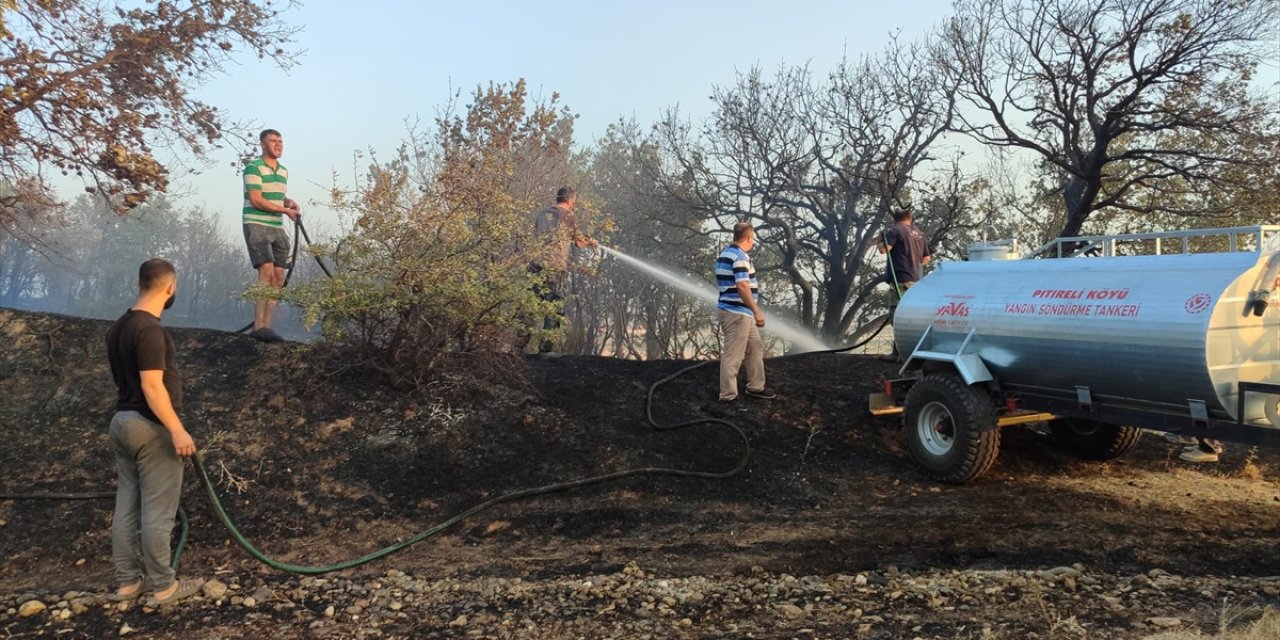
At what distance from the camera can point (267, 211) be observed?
7.60 metres

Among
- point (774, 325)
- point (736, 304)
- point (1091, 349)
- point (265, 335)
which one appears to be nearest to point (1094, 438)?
point (1091, 349)

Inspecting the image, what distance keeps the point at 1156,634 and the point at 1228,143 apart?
15565 millimetres

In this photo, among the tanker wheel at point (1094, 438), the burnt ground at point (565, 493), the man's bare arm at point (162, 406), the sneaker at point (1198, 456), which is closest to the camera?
the man's bare arm at point (162, 406)

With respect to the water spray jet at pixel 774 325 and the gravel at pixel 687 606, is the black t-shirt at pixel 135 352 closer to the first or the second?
the gravel at pixel 687 606

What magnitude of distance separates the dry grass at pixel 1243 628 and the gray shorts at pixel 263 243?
25.2ft

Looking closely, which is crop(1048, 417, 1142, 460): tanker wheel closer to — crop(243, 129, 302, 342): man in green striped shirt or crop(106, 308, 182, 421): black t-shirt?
crop(106, 308, 182, 421): black t-shirt

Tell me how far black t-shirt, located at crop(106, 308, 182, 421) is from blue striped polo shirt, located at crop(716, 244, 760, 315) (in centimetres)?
498

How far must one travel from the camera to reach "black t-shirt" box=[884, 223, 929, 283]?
8.92m

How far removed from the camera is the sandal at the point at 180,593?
162 inches

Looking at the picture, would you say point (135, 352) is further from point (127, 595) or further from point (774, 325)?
point (774, 325)

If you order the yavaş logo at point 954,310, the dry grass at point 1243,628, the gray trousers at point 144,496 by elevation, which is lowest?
the dry grass at point 1243,628

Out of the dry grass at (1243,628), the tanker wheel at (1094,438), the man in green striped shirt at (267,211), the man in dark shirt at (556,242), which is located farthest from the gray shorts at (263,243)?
the tanker wheel at (1094,438)

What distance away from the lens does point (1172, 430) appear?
17.6ft

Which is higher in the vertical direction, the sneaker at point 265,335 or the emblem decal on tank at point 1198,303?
the emblem decal on tank at point 1198,303
